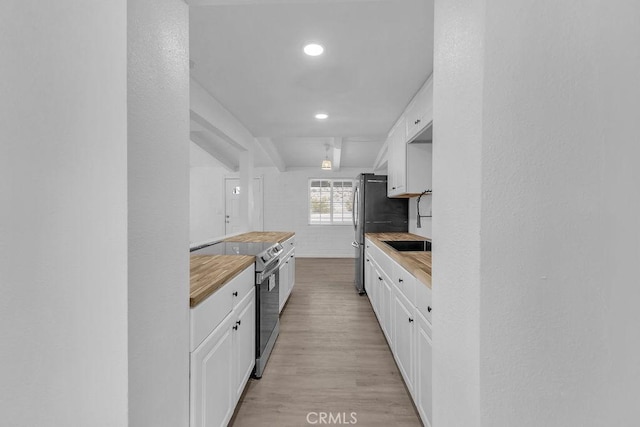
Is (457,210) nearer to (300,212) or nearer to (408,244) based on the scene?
(408,244)

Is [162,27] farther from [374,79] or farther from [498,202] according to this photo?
[374,79]

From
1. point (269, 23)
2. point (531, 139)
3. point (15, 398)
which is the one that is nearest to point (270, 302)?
point (15, 398)

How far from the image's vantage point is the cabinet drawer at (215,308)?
115cm

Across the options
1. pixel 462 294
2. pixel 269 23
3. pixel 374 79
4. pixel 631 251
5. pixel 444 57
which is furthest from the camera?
pixel 374 79

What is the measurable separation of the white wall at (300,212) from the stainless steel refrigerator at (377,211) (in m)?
3.03

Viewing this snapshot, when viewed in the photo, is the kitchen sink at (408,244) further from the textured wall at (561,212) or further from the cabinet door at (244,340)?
the textured wall at (561,212)

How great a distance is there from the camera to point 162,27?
3.03ft

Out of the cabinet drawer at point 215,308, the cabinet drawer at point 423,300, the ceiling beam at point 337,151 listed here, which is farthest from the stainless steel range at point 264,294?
the ceiling beam at point 337,151

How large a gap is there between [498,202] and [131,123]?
95 centimetres

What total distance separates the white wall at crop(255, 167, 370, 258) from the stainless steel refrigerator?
303cm

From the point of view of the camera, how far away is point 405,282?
72.4 inches

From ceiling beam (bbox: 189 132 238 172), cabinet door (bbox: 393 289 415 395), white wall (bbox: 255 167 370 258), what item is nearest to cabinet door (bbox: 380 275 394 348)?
cabinet door (bbox: 393 289 415 395)

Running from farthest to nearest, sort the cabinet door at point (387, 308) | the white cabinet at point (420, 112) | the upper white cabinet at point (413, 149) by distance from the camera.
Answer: the upper white cabinet at point (413, 149)
the cabinet door at point (387, 308)
the white cabinet at point (420, 112)

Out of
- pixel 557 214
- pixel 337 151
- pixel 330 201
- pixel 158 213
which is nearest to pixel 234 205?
pixel 330 201
